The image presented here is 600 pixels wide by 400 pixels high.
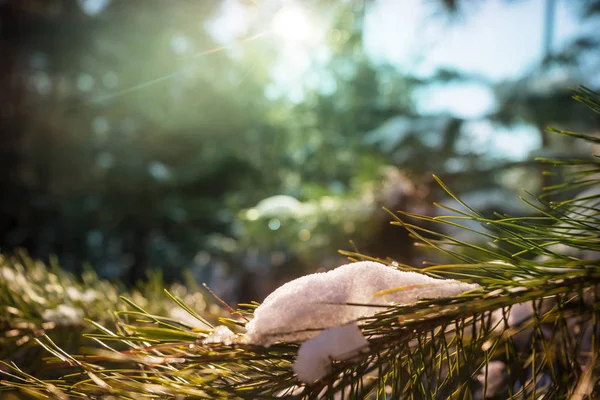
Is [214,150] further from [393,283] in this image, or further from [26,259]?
[393,283]

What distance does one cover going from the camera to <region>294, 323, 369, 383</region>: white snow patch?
232mm

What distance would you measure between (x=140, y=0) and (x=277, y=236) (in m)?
3.05

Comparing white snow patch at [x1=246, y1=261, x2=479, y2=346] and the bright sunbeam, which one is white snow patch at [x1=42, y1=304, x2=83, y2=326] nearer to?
white snow patch at [x1=246, y1=261, x2=479, y2=346]

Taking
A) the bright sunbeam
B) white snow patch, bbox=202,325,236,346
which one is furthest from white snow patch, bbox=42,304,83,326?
the bright sunbeam

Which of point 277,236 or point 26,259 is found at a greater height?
point 277,236

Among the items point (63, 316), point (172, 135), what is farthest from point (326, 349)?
point (172, 135)

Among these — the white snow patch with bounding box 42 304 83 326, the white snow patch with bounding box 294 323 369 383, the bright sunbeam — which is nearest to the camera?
the white snow patch with bounding box 294 323 369 383

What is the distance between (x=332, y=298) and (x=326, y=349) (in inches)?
1.2

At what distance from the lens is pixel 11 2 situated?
3936 mm

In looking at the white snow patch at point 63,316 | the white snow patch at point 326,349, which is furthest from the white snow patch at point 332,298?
the white snow patch at point 63,316

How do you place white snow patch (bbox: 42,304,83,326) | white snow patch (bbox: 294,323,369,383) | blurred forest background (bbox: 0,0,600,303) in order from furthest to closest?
blurred forest background (bbox: 0,0,600,303), white snow patch (bbox: 42,304,83,326), white snow patch (bbox: 294,323,369,383)

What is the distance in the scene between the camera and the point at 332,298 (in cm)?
25

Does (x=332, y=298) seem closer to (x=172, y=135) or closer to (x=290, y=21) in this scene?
(x=290, y=21)

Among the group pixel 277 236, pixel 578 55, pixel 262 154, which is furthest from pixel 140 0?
pixel 578 55
